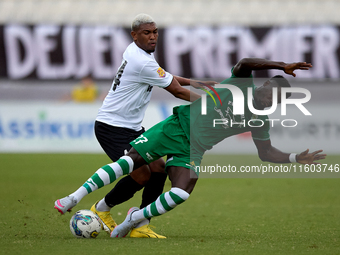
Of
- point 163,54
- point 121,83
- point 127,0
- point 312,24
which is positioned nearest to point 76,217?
point 121,83

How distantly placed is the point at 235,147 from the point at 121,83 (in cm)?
996

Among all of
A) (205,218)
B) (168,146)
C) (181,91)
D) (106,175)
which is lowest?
(205,218)

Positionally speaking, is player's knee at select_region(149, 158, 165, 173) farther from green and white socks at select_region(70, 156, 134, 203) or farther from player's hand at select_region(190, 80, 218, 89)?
player's hand at select_region(190, 80, 218, 89)

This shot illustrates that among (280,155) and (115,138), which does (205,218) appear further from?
(115,138)

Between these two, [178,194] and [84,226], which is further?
[84,226]

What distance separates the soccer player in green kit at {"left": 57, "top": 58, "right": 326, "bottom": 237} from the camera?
4.91m

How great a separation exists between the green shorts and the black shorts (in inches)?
11.2

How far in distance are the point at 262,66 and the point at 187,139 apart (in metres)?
1.05

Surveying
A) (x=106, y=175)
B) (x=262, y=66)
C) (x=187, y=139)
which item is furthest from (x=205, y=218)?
(x=262, y=66)

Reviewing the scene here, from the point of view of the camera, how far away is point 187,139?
5199 mm

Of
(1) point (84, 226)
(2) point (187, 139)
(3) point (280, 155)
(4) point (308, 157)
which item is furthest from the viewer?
(3) point (280, 155)

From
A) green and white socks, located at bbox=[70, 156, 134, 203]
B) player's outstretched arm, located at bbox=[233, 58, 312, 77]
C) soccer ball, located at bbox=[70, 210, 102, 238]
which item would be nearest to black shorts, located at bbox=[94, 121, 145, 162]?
green and white socks, located at bbox=[70, 156, 134, 203]

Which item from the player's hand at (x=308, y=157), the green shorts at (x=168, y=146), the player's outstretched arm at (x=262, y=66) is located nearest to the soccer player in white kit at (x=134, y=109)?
the green shorts at (x=168, y=146)

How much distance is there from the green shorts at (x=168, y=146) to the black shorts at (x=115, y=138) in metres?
0.28
